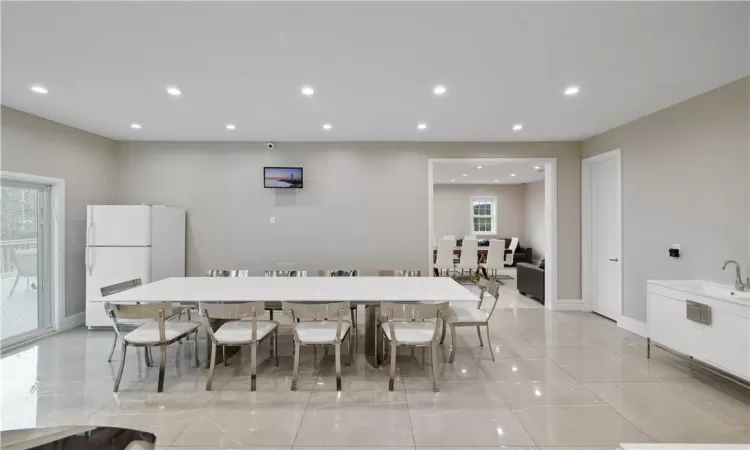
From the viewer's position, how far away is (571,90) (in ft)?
11.2

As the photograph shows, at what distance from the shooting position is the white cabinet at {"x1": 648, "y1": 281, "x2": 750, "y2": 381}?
262 centimetres

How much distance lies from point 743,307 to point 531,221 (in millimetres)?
8701

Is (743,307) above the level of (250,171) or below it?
below

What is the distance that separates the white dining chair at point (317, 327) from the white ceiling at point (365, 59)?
77.7 inches

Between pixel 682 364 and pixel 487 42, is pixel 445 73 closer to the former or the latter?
pixel 487 42

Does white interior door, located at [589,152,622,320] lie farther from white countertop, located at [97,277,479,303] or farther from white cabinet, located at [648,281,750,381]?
white countertop, located at [97,277,479,303]

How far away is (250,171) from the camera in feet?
18.2

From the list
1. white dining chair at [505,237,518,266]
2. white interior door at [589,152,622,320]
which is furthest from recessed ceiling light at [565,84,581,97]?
white dining chair at [505,237,518,266]

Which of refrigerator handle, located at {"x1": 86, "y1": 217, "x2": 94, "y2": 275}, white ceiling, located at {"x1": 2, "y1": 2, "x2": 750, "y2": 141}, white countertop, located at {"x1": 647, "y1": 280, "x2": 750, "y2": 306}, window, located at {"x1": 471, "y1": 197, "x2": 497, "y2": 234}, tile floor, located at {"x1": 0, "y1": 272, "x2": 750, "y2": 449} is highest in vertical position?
white ceiling, located at {"x1": 2, "y1": 2, "x2": 750, "y2": 141}

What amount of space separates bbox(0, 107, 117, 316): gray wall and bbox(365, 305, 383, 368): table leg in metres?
4.19

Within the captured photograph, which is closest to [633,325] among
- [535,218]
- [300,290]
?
[300,290]

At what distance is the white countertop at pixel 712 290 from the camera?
107 inches

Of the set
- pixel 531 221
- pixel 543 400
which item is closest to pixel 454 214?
pixel 531 221

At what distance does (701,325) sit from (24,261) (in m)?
7.21
